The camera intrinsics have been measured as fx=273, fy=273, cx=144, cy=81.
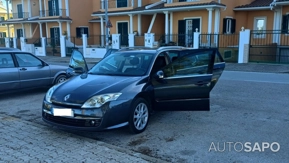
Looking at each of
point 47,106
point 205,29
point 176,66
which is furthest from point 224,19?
point 47,106

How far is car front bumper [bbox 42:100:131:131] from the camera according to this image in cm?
451

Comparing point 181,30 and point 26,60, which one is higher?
point 181,30

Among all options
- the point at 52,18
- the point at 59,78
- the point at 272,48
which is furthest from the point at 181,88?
the point at 52,18

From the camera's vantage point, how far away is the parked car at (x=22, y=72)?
7.91 m

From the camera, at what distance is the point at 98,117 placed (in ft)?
14.8

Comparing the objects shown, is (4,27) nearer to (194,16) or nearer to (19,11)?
(19,11)

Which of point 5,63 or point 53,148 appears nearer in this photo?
point 53,148

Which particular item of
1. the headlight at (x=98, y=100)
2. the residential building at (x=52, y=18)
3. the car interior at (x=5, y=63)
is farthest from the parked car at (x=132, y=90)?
the residential building at (x=52, y=18)

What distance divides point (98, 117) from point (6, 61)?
4922 millimetres

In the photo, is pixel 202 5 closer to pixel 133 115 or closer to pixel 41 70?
pixel 41 70

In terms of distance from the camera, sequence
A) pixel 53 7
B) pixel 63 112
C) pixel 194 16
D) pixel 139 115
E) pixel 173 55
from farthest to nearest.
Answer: pixel 53 7 < pixel 194 16 < pixel 173 55 < pixel 139 115 < pixel 63 112

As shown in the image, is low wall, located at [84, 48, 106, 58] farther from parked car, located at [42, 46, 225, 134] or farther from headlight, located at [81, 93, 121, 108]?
headlight, located at [81, 93, 121, 108]

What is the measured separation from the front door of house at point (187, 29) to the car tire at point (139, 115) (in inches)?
662

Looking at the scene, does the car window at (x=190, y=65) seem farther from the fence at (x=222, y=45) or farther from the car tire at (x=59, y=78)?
the fence at (x=222, y=45)
